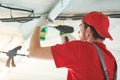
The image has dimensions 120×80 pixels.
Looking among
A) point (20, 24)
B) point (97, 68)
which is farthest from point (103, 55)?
point (20, 24)

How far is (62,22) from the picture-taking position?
2.67 meters

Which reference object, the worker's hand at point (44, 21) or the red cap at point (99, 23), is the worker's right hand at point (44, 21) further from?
the red cap at point (99, 23)

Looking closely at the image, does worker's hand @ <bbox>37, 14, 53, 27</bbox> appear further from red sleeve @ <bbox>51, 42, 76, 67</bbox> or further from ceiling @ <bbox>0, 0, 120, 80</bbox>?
red sleeve @ <bbox>51, 42, 76, 67</bbox>

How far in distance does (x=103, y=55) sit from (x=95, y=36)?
7.0 inches

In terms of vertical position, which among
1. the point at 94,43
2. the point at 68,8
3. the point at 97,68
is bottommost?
the point at 97,68

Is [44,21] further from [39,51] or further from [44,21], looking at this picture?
[39,51]

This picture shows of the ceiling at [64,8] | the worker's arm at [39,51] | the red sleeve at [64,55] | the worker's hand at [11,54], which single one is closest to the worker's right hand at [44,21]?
the ceiling at [64,8]

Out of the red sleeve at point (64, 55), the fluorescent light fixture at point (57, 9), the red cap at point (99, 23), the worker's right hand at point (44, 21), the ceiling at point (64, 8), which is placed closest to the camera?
the red sleeve at point (64, 55)

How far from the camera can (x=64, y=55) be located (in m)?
1.67

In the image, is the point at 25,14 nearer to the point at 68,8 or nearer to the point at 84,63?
the point at 68,8

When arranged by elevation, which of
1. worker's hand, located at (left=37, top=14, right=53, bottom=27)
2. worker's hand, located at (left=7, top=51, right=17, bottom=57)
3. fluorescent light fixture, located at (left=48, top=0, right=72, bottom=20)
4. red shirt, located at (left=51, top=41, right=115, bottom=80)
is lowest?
worker's hand, located at (left=7, top=51, right=17, bottom=57)

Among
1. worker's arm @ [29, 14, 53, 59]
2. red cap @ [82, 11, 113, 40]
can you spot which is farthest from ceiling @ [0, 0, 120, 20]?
worker's arm @ [29, 14, 53, 59]

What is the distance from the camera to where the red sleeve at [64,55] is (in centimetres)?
167

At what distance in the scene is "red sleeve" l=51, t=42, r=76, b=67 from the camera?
1.67 meters
